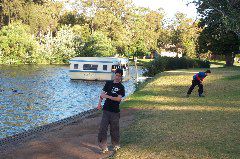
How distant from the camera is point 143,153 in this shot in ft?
31.6

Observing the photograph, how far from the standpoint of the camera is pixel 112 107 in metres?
9.81

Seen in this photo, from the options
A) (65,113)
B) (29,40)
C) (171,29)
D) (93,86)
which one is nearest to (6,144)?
(65,113)

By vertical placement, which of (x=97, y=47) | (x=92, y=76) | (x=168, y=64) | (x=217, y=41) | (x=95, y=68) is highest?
(x=217, y=41)

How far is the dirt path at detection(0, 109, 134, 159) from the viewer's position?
10.0 m

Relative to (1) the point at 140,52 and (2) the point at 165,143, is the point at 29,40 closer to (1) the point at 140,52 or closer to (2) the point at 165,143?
(1) the point at 140,52

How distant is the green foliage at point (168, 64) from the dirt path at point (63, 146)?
33181mm

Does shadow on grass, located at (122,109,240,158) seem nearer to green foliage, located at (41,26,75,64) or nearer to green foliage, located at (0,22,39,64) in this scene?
green foliage, located at (0,22,39,64)

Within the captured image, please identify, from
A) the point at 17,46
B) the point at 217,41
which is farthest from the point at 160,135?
the point at 17,46

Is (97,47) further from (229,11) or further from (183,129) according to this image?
(183,129)

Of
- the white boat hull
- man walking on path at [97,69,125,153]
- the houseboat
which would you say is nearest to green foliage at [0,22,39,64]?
the houseboat

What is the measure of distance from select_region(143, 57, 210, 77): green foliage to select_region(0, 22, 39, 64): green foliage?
1220 inches

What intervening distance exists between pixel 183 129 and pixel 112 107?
3751 mm

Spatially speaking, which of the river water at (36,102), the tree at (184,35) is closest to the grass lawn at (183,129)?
the river water at (36,102)

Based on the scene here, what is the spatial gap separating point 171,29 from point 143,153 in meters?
107
